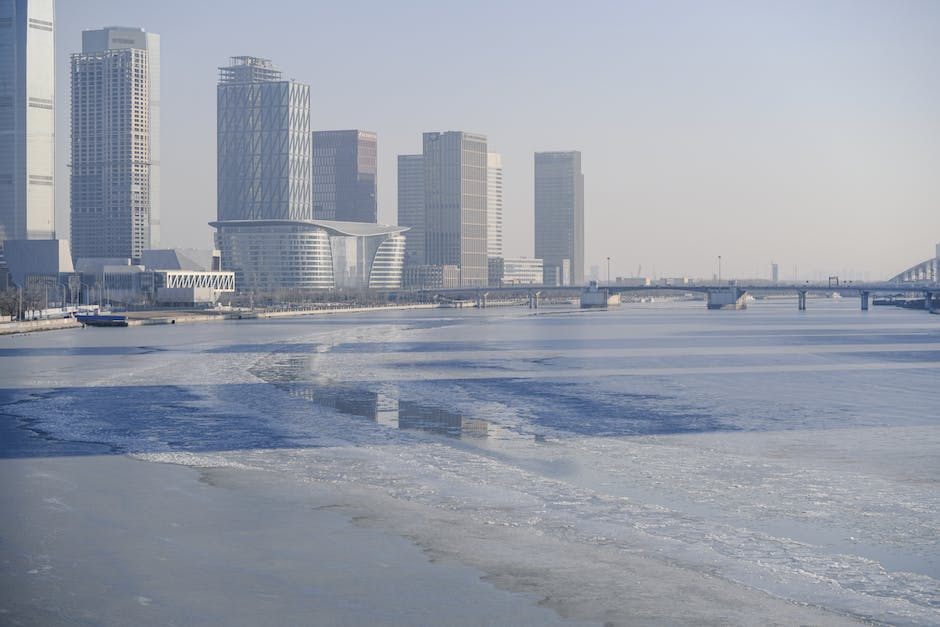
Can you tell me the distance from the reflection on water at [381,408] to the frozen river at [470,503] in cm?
21

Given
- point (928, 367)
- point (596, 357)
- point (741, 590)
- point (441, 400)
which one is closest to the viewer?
point (741, 590)

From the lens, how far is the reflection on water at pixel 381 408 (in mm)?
30597

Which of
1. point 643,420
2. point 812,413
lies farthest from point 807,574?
point 812,413

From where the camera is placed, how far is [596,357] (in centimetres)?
6544

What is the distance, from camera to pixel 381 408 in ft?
117

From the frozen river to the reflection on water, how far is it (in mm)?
214

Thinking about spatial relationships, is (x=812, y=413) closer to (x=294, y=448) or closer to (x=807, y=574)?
(x=294, y=448)

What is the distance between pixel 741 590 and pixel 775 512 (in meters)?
5.09

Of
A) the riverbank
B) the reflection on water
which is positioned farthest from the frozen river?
the riverbank

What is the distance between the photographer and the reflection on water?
100 ft

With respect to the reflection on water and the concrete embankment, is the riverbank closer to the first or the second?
the concrete embankment

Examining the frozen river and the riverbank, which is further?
the riverbank

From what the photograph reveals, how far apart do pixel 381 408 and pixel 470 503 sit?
16.3 meters

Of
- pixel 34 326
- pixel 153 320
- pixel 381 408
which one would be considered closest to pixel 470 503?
pixel 381 408
